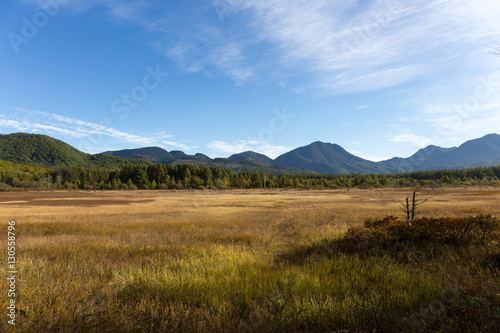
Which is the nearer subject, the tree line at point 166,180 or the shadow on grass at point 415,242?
the shadow on grass at point 415,242

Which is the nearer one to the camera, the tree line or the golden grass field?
the golden grass field

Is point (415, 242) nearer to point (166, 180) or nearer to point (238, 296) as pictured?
point (238, 296)

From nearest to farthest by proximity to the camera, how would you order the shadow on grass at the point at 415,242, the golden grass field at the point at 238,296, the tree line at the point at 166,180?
the golden grass field at the point at 238,296, the shadow on grass at the point at 415,242, the tree line at the point at 166,180

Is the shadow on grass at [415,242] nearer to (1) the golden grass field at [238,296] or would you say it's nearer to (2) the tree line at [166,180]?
(1) the golden grass field at [238,296]

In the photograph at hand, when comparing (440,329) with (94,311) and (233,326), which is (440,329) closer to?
(233,326)

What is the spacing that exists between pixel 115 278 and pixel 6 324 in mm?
2622

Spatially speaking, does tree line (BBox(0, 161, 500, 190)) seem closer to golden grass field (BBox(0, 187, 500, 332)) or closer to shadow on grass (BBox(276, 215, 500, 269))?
shadow on grass (BBox(276, 215, 500, 269))

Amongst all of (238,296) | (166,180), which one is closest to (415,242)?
(238,296)

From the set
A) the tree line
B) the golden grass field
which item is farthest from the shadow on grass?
the tree line

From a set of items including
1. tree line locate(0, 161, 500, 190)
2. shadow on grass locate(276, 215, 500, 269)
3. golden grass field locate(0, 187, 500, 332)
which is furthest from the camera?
tree line locate(0, 161, 500, 190)

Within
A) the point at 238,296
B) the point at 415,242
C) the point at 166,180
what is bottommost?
the point at 166,180

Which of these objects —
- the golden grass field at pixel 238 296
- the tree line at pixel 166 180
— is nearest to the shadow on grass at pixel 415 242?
the golden grass field at pixel 238 296

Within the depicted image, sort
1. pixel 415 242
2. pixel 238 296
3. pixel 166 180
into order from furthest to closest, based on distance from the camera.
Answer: pixel 166 180, pixel 415 242, pixel 238 296

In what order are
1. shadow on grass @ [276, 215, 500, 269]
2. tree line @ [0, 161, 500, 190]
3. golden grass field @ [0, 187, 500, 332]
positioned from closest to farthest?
golden grass field @ [0, 187, 500, 332]
shadow on grass @ [276, 215, 500, 269]
tree line @ [0, 161, 500, 190]
